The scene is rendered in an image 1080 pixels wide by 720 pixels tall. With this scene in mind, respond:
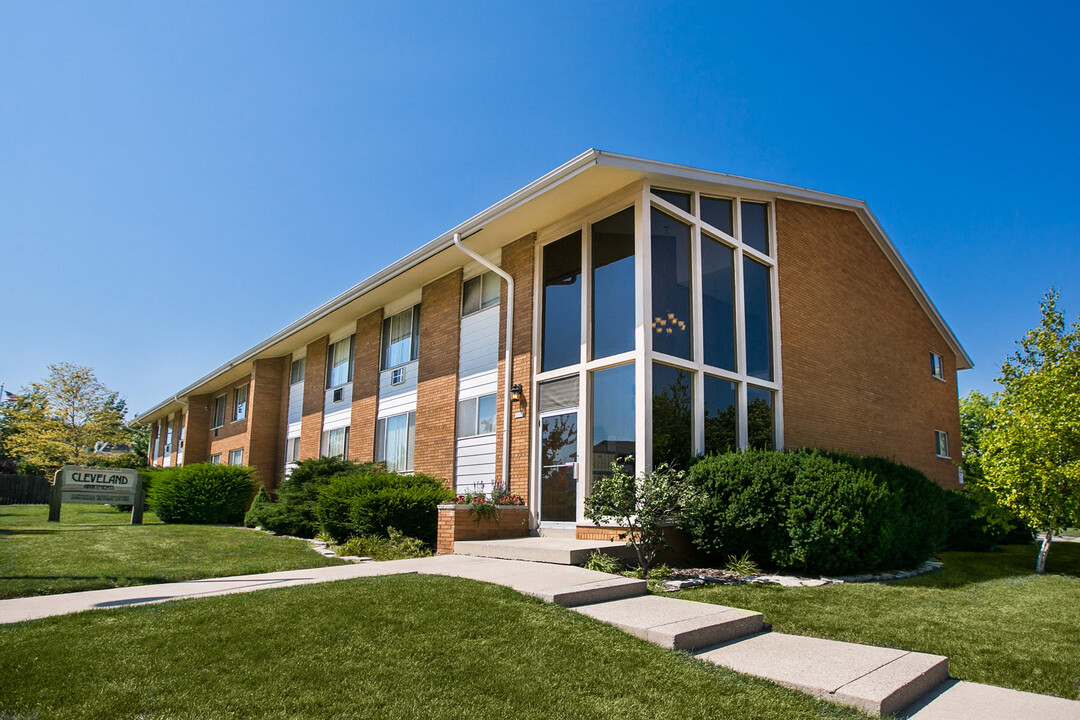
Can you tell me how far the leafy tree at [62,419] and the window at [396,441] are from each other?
101 feet

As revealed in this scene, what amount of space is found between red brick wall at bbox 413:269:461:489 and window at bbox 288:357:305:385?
8.31 metres

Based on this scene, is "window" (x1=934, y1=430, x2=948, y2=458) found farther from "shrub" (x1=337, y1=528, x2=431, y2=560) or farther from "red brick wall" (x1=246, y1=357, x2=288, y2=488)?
"red brick wall" (x1=246, y1=357, x2=288, y2=488)

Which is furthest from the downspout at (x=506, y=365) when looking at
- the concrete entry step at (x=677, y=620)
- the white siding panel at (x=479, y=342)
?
the concrete entry step at (x=677, y=620)

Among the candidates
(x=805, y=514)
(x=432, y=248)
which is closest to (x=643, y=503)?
(x=805, y=514)

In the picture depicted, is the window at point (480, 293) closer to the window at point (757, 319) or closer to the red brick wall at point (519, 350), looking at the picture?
the red brick wall at point (519, 350)

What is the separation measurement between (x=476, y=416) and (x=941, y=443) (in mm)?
13035

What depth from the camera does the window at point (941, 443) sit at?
59.3 feet

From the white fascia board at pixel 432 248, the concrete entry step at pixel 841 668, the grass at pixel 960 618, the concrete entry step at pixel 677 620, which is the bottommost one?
the grass at pixel 960 618

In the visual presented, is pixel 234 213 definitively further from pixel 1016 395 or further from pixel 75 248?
pixel 1016 395

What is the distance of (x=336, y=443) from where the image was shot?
19.3 meters

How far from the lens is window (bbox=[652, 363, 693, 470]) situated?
33.2 ft

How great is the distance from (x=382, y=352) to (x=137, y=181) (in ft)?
23.1

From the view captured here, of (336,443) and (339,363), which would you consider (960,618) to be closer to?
(336,443)

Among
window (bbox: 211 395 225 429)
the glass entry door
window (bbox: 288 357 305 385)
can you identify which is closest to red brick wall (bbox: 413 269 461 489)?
the glass entry door
